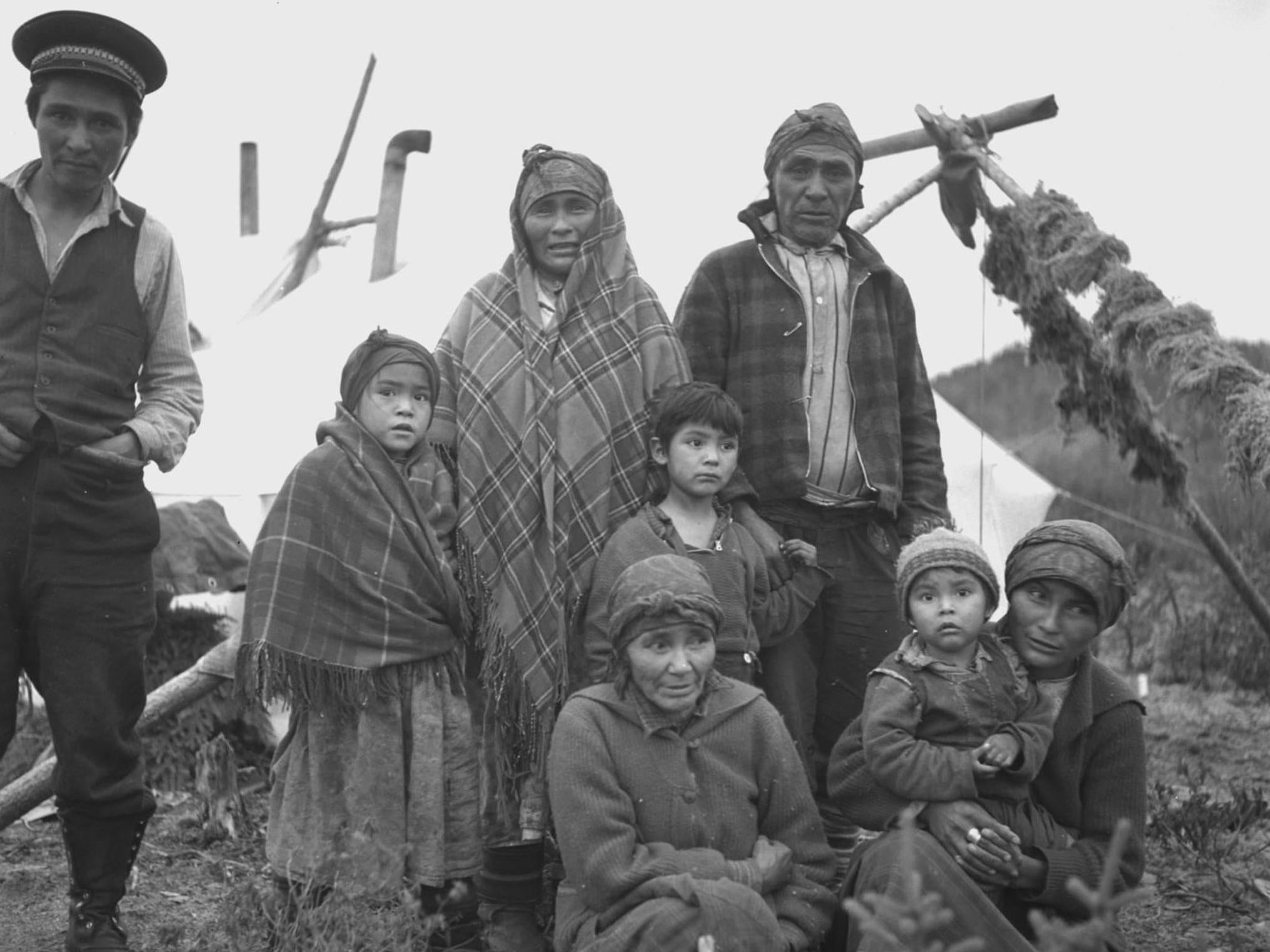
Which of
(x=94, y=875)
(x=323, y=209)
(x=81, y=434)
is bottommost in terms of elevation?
(x=94, y=875)

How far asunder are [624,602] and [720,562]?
0.38 metres

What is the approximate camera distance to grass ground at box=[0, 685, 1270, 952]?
120 inches

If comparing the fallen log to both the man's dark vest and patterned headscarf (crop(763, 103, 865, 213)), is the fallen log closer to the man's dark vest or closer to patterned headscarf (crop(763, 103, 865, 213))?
the man's dark vest

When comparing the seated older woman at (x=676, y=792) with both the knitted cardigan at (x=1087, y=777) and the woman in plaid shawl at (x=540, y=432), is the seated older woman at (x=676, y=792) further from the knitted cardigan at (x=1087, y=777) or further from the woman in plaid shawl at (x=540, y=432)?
the woman in plaid shawl at (x=540, y=432)

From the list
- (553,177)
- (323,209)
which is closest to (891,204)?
(553,177)

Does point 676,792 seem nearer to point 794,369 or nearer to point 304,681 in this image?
point 304,681

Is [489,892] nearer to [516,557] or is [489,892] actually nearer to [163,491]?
[516,557]

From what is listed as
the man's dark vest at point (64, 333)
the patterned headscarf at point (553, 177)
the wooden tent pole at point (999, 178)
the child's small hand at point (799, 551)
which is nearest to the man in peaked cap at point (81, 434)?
the man's dark vest at point (64, 333)

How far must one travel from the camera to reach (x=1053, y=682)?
9.53 feet

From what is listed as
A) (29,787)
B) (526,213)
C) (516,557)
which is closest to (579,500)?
(516,557)

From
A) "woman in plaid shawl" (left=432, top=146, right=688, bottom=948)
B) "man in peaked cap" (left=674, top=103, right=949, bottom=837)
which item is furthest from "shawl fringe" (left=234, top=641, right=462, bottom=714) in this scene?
"man in peaked cap" (left=674, top=103, right=949, bottom=837)

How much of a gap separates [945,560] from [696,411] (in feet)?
2.17

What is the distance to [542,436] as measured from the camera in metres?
3.24

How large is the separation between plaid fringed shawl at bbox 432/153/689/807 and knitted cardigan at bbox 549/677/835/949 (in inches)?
14.7
